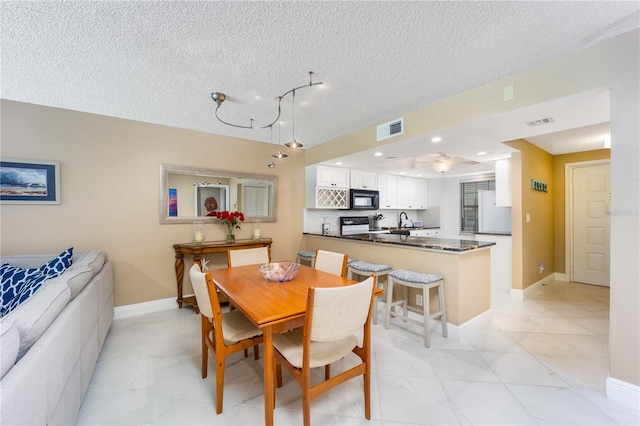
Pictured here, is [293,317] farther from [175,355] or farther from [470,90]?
[470,90]

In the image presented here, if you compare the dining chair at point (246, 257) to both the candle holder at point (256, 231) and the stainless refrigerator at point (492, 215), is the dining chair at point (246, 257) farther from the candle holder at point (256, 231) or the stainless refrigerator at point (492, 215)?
the stainless refrigerator at point (492, 215)

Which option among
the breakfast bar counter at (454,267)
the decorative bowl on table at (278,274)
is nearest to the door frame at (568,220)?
the breakfast bar counter at (454,267)

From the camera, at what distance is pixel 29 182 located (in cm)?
270

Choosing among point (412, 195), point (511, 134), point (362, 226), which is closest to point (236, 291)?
point (511, 134)

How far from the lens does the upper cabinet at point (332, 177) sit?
4.44 meters

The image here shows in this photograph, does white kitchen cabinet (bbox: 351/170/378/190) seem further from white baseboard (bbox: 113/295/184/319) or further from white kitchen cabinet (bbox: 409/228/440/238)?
white baseboard (bbox: 113/295/184/319)

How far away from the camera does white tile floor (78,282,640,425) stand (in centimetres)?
162

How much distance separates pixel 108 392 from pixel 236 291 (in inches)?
46.6

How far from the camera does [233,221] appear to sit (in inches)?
146

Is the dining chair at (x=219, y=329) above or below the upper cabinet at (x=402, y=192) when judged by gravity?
below

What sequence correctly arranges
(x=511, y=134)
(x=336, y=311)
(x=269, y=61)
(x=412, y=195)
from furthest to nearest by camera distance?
(x=412, y=195) < (x=511, y=134) < (x=269, y=61) < (x=336, y=311)

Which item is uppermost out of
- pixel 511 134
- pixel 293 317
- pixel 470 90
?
pixel 470 90

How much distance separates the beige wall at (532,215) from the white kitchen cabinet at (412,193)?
2276 mm

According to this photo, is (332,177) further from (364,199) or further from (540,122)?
(540,122)
